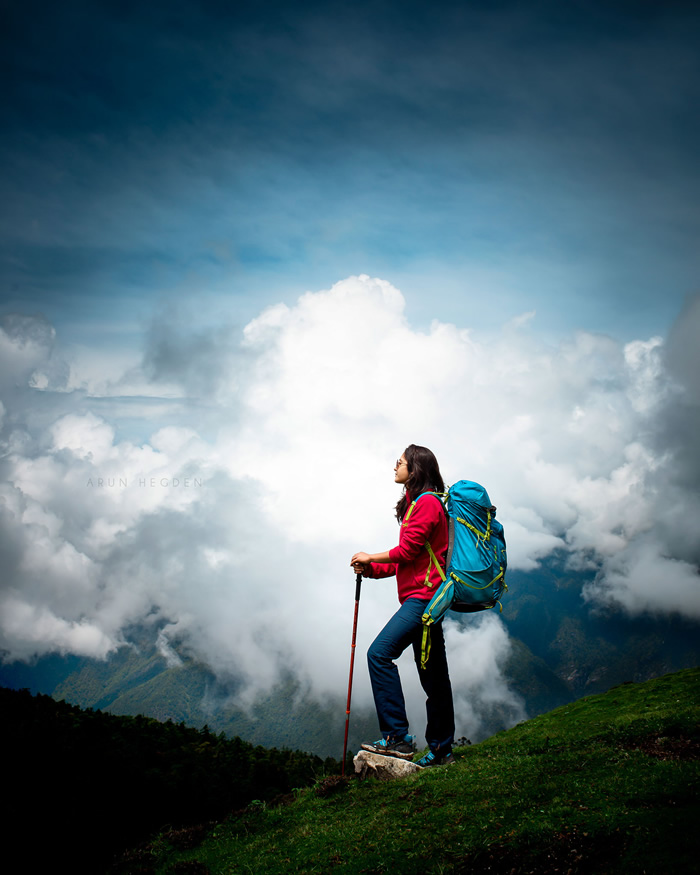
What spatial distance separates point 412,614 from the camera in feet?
25.2

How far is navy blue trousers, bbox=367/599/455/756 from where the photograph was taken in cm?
762

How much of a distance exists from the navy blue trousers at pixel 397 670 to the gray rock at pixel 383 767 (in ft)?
1.10

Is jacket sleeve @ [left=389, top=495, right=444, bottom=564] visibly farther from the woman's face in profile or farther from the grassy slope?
the grassy slope

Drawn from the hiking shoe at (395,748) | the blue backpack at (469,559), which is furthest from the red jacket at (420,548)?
the hiking shoe at (395,748)

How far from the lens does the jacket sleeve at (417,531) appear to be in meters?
7.61

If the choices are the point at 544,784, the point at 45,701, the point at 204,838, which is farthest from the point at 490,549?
the point at 45,701

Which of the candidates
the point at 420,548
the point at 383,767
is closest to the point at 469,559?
the point at 420,548

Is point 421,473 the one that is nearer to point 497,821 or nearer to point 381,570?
point 381,570

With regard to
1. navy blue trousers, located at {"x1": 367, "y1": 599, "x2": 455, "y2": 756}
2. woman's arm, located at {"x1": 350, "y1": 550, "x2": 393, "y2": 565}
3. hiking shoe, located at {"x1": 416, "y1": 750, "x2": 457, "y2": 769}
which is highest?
woman's arm, located at {"x1": 350, "y1": 550, "x2": 393, "y2": 565}

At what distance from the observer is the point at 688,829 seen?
4.20 metres

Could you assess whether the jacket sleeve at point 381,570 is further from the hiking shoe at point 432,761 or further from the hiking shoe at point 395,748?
the hiking shoe at point 432,761

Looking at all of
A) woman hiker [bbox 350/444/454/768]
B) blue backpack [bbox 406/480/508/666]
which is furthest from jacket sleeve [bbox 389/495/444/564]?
blue backpack [bbox 406/480/508/666]

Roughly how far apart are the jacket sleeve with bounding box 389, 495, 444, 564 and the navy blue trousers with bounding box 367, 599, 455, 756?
72 centimetres

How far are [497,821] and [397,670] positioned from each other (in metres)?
2.68
